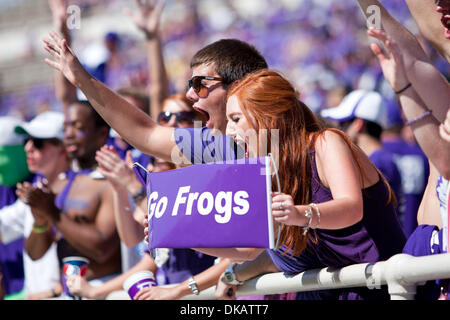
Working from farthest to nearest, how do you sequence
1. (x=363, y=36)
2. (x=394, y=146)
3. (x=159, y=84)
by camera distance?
(x=363, y=36) → (x=394, y=146) → (x=159, y=84)

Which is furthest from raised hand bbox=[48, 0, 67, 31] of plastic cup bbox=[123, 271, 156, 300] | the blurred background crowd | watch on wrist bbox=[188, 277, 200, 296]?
watch on wrist bbox=[188, 277, 200, 296]

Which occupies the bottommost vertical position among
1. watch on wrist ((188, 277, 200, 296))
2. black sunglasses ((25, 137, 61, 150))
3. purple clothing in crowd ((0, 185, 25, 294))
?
purple clothing in crowd ((0, 185, 25, 294))

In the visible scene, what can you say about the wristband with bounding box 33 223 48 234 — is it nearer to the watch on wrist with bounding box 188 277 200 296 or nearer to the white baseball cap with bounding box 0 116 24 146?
the white baseball cap with bounding box 0 116 24 146

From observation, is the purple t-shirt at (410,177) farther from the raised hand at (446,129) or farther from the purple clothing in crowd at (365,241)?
the raised hand at (446,129)

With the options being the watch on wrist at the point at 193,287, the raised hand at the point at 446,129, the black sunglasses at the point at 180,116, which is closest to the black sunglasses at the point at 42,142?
the black sunglasses at the point at 180,116

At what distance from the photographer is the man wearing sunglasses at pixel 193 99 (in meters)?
3.04

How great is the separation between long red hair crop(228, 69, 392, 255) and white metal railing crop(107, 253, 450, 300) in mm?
135

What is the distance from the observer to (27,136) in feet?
17.7

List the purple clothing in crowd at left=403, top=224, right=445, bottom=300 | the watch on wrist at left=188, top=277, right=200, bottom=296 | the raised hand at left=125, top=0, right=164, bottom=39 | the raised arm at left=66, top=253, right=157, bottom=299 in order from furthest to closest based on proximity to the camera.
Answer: the raised hand at left=125, top=0, right=164, bottom=39, the raised arm at left=66, top=253, right=157, bottom=299, the watch on wrist at left=188, top=277, right=200, bottom=296, the purple clothing in crowd at left=403, top=224, right=445, bottom=300

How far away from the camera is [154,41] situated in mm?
5012

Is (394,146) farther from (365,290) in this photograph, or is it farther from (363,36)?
(363,36)

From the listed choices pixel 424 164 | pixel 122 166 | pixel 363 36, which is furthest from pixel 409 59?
pixel 363 36

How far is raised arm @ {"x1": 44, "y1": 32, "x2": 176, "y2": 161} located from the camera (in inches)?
119

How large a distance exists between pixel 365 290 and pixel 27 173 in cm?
352
